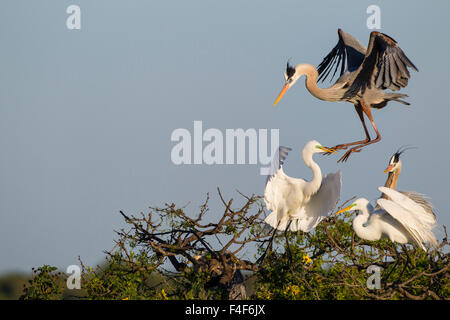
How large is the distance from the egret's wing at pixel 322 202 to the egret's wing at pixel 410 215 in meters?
0.52

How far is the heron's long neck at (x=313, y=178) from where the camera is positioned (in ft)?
23.0

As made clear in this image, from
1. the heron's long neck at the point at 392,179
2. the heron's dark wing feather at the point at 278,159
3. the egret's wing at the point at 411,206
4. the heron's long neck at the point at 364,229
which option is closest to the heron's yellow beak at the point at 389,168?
the heron's long neck at the point at 392,179

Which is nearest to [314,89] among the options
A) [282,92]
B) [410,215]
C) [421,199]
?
[282,92]

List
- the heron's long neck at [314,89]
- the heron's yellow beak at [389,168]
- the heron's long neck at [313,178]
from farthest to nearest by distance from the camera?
the heron's long neck at [314,89] < the heron's yellow beak at [389,168] < the heron's long neck at [313,178]

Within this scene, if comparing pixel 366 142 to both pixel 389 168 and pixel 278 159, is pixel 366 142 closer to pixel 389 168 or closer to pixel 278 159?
pixel 389 168

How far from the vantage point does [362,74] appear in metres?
8.20

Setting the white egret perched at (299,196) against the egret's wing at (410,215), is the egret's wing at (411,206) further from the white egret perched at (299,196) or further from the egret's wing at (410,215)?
the white egret perched at (299,196)

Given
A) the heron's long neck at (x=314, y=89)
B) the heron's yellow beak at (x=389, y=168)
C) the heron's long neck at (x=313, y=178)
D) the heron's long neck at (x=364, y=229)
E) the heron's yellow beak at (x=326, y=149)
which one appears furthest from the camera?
the heron's long neck at (x=314, y=89)

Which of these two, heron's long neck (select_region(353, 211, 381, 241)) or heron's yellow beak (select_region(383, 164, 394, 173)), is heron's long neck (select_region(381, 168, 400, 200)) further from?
heron's long neck (select_region(353, 211, 381, 241))

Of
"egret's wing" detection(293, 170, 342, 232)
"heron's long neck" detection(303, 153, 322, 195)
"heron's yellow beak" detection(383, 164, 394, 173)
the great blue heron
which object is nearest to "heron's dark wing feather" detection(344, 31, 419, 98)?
the great blue heron

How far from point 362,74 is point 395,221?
2.22 meters
